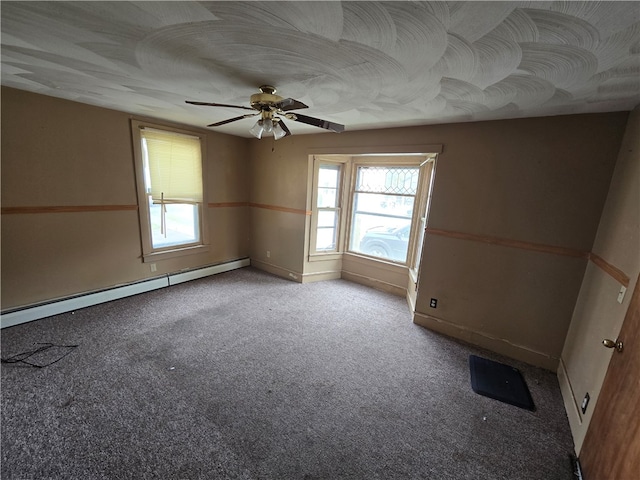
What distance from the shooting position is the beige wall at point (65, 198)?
8.23 ft

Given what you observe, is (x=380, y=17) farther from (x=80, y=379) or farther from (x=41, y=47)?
(x=80, y=379)

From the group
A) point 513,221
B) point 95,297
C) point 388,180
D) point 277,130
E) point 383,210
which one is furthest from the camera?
point 383,210

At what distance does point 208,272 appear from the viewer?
4344 mm

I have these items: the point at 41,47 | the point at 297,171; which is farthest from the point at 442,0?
the point at 297,171

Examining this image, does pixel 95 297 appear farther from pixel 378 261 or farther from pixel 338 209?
pixel 378 261

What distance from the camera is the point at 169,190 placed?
366cm

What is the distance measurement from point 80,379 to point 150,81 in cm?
241

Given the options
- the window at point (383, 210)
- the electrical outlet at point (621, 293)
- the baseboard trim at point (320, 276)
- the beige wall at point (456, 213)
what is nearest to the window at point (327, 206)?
the window at point (383, 210)

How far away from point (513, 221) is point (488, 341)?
50.2 inches

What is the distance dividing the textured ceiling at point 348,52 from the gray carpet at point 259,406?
2.31 metres

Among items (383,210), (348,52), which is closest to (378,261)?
(383,210)

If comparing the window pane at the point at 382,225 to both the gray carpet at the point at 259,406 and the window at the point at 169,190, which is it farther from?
the window at the point at 169,190

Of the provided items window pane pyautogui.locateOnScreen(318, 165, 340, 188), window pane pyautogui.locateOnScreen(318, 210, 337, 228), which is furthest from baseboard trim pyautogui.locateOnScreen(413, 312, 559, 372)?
window pane pyautogui.locateOnScreen(318, 165, 340, 188)

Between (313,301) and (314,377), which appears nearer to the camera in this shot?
(314,377)
